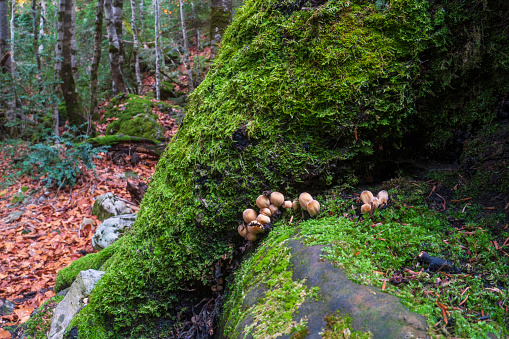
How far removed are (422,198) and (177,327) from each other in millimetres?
2181

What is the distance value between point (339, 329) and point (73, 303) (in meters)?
3.26

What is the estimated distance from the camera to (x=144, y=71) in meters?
20.5

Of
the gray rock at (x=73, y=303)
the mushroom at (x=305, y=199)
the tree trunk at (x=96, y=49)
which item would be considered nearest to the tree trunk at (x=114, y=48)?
the tree trunk at (x=96, y=49)

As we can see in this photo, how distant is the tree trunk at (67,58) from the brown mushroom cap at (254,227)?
10435 millimetres

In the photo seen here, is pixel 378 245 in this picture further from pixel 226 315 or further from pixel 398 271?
pixel 226 315

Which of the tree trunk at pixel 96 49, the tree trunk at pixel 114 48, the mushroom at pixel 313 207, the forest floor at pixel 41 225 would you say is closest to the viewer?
the mushroom at pixel 313 207

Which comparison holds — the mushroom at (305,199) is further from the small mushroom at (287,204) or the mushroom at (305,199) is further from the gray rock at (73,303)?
the gray rock at (73,303)

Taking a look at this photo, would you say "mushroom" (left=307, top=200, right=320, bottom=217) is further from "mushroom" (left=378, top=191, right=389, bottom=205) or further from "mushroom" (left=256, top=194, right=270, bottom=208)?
"mushroom" (left=378, top=191, right=389, bottom=205)

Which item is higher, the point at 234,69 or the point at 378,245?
the point at 234,69

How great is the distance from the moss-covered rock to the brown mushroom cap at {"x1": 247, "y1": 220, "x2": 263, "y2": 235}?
0.72 feet

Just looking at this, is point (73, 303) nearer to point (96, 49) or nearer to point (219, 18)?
point (219, 18)

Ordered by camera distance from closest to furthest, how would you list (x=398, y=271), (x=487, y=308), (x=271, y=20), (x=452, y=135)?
(x=487, y=308) → (x=398, y=271) → (x=452, y=135) → (x=271, y=20)

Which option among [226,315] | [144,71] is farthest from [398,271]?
[144,71]

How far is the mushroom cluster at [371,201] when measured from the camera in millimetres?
2004
